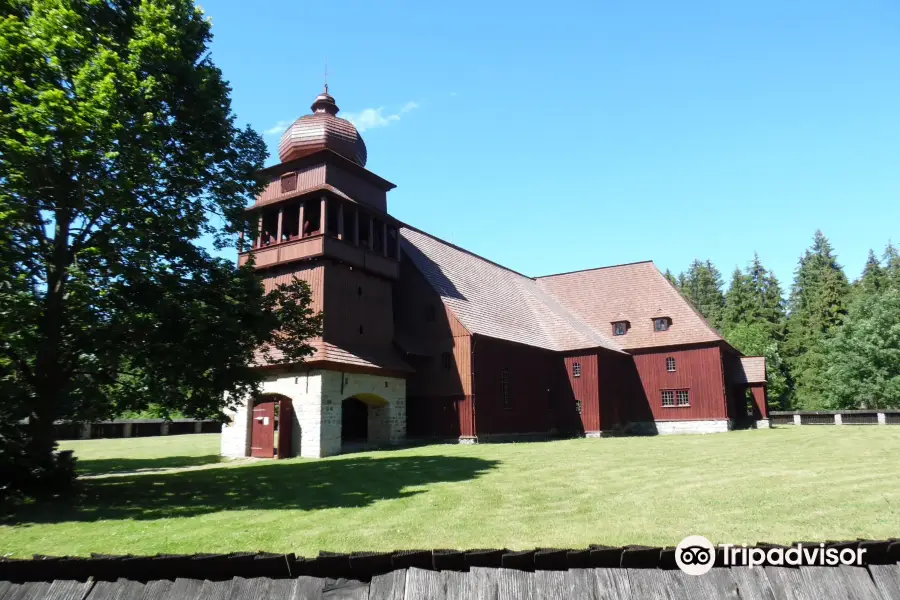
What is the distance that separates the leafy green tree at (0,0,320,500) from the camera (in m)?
11.9

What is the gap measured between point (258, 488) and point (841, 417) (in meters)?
42.0

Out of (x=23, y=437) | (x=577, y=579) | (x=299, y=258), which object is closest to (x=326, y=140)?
(x=299, y=258)

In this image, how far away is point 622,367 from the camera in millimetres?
38406

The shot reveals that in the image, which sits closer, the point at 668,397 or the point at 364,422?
the point at 364,422

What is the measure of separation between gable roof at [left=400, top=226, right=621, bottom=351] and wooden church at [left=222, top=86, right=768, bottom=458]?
13 centimetres

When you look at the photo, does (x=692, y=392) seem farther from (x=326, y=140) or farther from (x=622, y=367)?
(x=326, y=140)

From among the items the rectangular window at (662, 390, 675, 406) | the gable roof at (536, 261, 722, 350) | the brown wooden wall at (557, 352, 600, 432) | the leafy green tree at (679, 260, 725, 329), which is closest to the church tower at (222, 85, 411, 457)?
the brown wooden wall at (557, 352, 600, 432)

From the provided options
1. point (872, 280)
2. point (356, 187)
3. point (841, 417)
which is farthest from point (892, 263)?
point (356, 187)

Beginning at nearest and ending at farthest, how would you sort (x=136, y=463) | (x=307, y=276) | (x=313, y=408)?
1. (x=313, y=408)
2. (x=136, y=463)
3. (x=307, y=276)

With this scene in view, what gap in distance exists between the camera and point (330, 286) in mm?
25406

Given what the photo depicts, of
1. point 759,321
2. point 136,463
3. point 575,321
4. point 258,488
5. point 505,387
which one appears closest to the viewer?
point 258,488

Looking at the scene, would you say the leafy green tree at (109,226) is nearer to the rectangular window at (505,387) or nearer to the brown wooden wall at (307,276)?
the brown wooden wall at (307,276)

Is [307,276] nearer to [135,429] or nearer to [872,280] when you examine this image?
[135,429]

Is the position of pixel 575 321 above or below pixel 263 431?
above
